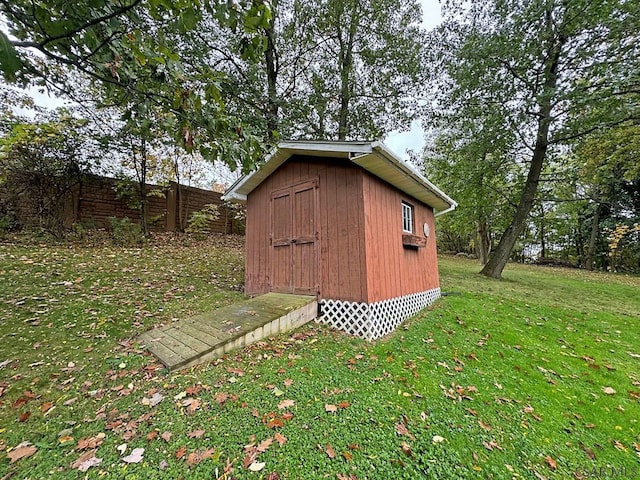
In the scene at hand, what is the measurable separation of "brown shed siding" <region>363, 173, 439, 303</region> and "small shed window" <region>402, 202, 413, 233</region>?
0.12 m

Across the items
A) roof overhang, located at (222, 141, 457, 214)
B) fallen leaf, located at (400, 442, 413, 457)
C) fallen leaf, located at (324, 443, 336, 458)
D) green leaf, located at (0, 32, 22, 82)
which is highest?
roof overhang, located at (222, 141, 457, 214)

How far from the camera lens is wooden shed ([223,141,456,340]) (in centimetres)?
416

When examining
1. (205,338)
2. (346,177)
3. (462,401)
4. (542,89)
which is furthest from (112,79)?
(542,89)

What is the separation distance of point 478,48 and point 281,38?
6122 mm

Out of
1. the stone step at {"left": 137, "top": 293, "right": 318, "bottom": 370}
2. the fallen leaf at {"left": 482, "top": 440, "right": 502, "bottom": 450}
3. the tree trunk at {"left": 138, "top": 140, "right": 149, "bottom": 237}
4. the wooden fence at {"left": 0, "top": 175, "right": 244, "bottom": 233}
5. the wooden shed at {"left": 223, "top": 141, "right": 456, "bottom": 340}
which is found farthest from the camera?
the tree trunk at {"left": 138, "top": 140, "right": 149, "bottom": 237}

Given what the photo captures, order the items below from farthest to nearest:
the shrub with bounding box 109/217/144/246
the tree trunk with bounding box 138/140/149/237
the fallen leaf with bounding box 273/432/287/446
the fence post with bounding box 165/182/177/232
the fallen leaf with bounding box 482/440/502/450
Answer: the fence post with bounding box 165/182/177/232, the tree trunk with bounding box 138/140/149/237, the shrub with bounding box 109/217/144/246, the fallen leaf with bounding box 482/440/502/450, the fallen leaf with bounding box 273/432/287/446

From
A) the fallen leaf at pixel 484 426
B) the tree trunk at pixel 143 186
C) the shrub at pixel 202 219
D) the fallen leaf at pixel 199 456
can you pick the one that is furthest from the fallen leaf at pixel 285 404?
the shrub at pixel 202 219

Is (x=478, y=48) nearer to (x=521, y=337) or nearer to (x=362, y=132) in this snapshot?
(x=362, y=132)

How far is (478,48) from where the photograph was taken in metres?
7.11

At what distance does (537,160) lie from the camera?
8.87m

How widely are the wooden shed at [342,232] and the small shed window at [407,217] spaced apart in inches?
0.9

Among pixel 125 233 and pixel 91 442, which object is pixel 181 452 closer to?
pixel 91 442

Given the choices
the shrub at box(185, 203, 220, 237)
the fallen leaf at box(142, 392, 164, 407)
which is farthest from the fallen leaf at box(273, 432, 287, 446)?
the shrub at box(185, 203, 220, 237)

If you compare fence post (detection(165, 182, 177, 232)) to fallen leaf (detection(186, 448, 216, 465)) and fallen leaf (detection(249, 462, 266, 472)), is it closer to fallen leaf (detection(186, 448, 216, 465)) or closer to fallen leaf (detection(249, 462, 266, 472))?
fallen leaf (detection(186, 448, 216, 465))
